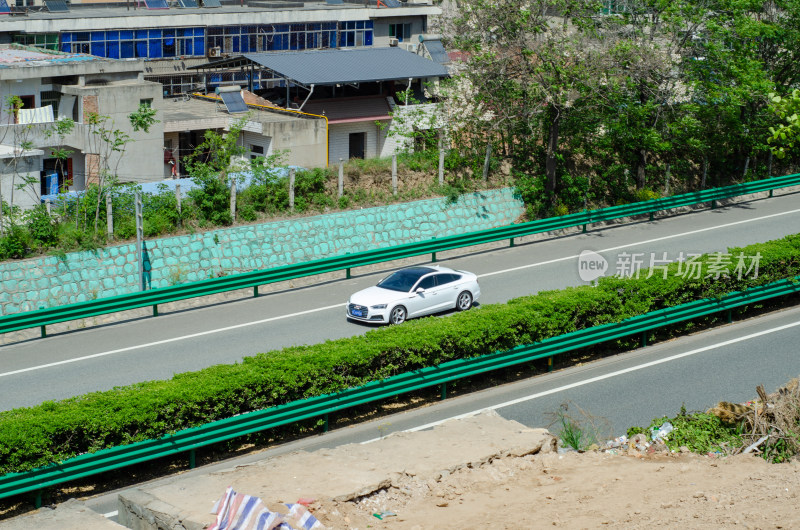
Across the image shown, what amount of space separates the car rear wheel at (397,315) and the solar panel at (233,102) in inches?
816

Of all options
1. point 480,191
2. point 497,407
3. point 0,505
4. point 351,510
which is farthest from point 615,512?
point 480,191

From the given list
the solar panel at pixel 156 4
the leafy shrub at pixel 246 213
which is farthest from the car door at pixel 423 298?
the solar panel at pixel 156 4

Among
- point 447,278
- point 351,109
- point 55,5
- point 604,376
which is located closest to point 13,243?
point 447,278

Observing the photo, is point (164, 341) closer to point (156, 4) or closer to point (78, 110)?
point (78, 110)

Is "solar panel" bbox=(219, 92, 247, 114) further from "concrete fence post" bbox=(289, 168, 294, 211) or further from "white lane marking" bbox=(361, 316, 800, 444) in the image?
"white lane marking" bbox=(361, 316, 800, 444)

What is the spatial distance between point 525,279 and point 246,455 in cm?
1226

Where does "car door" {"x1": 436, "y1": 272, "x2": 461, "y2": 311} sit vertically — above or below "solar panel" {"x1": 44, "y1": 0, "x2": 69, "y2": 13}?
below

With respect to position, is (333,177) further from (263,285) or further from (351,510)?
(351,510)

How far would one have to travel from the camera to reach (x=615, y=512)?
12.1 metres

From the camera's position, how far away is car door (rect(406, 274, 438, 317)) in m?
23.0

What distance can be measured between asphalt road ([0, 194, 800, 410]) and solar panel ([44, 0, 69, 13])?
116 feet

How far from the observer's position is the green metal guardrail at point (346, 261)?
2269 centimetres

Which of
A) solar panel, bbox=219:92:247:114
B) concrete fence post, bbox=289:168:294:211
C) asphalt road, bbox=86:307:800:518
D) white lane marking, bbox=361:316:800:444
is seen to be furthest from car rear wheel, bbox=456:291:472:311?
solar panel, bbox=219:92:247:114

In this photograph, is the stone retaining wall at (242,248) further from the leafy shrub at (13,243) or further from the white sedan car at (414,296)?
the white sedan car at (414,296)
